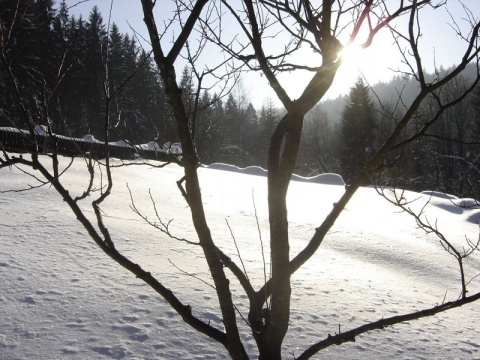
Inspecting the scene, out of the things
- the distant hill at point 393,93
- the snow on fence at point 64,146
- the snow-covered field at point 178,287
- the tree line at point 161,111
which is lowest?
the snow-covered field at point 178,287

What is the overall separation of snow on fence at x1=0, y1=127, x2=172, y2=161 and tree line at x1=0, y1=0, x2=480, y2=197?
7cm

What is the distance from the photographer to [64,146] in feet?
46.2

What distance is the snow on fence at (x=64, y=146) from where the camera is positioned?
143 centimetres

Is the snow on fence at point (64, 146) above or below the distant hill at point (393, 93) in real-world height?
below

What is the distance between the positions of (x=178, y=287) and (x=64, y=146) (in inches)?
444

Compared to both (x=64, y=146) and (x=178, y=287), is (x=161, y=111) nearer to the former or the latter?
(x=178, y=287)

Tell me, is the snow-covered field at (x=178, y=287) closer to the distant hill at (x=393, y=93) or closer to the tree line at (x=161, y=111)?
the tree line at (x=161, y=111)

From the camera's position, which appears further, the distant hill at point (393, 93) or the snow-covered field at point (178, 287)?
the distant hill at point (393, 93)

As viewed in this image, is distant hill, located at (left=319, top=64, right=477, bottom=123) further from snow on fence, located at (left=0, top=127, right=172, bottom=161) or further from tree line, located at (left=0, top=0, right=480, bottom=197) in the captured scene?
snow on fence, located at (left=0, top=127, right=172, bottom=161)

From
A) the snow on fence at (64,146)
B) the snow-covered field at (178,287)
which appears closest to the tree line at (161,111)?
the snow on fence at (64,146)

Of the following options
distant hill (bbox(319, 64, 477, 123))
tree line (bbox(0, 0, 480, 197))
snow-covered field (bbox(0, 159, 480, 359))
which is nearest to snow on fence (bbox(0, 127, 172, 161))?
tree line (bbox(0, 0, 480, 197))

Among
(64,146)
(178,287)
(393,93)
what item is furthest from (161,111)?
(393,93)

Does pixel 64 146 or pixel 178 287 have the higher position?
pixel 64 146

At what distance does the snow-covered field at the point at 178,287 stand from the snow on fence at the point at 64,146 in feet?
2.97
